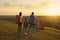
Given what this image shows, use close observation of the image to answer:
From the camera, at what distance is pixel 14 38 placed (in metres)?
25.2

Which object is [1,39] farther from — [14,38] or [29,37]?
[29,37]

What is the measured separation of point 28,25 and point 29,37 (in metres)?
1.32

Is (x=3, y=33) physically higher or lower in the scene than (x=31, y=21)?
lower

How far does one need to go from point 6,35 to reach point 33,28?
3.72 m

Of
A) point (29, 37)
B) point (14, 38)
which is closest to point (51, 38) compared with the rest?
point (29, 37)

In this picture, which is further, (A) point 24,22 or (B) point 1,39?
(A) point 24,22

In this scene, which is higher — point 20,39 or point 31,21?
point 31,21

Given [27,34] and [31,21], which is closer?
[31,21]

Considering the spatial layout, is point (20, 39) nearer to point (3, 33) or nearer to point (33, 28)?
point (33, 28)

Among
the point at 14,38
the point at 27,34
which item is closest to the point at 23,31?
the point at 27,34

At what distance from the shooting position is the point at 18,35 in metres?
26.6

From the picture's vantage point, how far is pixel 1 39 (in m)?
24.6

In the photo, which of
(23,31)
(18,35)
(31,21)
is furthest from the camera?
(23,31)

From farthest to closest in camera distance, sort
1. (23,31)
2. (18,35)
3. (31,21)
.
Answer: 1. (23,31)
2. (18,35)
3. (31,21)
